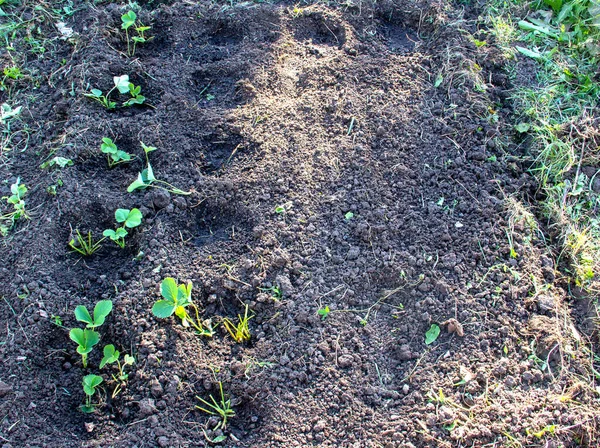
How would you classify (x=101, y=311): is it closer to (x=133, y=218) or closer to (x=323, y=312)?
(x=133, y=218)

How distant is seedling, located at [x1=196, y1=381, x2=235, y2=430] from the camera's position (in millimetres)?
1772

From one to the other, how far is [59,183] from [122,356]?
31.7 inches

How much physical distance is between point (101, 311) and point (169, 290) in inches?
9.8

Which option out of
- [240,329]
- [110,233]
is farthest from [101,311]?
[240,329]

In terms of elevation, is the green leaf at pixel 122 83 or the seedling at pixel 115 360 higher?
the green leaf at pixel 122 83

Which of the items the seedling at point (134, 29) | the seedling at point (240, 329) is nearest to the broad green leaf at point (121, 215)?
the seedling at point (240, 329)

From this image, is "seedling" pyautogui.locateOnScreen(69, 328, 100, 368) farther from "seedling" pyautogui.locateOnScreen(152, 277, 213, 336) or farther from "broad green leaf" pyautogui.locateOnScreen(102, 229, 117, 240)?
"broad green leaf" pyautogui.locateOnScreen(102, 229, 117, 240)

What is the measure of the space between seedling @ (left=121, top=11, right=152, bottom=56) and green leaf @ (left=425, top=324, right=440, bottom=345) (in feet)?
6.44

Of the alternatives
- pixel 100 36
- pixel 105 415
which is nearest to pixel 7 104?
pixel 100 36

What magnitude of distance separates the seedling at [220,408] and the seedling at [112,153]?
3.55 ft

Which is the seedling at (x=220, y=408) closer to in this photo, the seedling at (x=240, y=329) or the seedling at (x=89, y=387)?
the seedling at (x=240, y=329)

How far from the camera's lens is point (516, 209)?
219cm

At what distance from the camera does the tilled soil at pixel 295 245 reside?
1.78 meters

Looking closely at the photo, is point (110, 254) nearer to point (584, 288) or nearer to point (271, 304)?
point (271, 304)
